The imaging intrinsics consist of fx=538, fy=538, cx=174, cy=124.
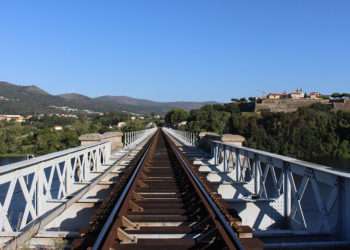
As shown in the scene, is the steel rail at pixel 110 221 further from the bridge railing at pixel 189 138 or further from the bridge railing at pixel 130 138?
the bridge railing at pixel 189 138

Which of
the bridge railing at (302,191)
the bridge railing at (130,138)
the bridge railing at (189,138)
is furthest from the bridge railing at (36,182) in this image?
the bridge railing at (189,138)

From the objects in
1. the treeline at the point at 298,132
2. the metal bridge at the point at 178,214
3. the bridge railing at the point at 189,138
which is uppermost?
the metal bridge at the point at 178,214

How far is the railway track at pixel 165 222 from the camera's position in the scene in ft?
18.9

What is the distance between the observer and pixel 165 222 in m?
7.39

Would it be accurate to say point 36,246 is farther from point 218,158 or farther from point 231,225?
point 218,158

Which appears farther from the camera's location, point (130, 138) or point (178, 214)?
point (130, 138)

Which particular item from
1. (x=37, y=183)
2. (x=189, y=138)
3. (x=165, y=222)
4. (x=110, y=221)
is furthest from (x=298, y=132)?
(x=110, y=221)

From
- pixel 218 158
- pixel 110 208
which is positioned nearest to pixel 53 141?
pixel 218 158

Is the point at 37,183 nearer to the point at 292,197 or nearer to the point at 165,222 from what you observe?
the point at 165,222

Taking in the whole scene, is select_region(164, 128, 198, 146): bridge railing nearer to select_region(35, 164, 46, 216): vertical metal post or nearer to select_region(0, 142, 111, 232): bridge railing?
select_region(0, 142, 111, 232): bridge railing

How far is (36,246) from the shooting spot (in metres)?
6.27

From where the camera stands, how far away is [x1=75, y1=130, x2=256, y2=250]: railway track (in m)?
5.77

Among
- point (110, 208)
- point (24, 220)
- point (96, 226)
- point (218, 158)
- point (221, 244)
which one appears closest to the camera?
point (221, 244)

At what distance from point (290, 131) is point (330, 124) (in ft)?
31.4
